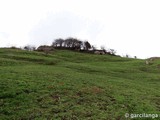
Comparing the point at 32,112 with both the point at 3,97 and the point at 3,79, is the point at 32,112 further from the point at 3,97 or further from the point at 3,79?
the point at 3,79

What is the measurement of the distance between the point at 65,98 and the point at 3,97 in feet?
21.4

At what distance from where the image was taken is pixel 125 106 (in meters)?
26.3

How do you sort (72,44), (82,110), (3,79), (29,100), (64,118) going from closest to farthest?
(64,118)
(82,110)
(29,100)
(3,79)
(72,44)

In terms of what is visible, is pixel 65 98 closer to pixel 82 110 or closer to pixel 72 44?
pixel 82 110

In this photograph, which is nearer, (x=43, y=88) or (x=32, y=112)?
(x=32, y=112)

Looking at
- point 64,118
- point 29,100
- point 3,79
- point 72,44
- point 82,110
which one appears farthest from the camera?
point 72,44

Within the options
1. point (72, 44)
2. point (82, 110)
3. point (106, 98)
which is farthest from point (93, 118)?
point (72, 44)

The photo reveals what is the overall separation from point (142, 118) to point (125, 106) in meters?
3.48

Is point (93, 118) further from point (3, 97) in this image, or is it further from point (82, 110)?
point (3, 97)

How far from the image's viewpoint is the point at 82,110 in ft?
77.7

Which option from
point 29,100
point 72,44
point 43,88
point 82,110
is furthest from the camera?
point 72,44

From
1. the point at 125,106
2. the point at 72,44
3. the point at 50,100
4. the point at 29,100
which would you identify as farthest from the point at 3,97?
the point at 72,44

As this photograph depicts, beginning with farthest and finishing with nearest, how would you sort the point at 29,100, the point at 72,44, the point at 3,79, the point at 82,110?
the point at 72,44 → the point at 3,79 → the point at 29,100 → the point at 82,110

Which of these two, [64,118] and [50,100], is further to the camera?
[50,100]
